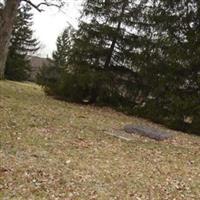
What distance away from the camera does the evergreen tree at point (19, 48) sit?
34812mm

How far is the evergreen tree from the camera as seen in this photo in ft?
114

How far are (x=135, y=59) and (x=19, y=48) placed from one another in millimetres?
19020

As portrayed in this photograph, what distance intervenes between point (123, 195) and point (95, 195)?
491 mm

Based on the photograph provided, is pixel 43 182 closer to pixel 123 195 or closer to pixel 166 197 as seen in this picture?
pixel 123 195

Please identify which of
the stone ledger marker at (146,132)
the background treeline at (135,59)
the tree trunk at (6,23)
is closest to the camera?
the stone ledger marker at (146,132)

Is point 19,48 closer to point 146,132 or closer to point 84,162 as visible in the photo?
point 146,132

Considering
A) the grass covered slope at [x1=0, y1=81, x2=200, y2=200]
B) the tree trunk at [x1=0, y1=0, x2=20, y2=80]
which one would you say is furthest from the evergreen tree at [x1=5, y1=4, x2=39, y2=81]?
the grass covered slope at [x1=0, y1=81, x2=200, y2=200]

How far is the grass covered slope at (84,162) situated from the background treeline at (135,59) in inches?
160

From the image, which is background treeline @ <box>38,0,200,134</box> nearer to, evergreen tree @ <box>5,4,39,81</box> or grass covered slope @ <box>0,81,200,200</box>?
grass covered slope @ <box>0,81,200,200</box>

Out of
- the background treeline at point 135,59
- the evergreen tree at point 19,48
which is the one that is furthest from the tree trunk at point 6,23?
the evergreen tree at point 19,48

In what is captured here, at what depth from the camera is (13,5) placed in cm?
1480

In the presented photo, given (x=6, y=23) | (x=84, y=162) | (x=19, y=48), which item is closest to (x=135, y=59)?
(x=6, y=23)

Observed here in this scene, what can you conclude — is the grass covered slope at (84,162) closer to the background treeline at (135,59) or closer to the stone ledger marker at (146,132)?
the stone ledger marker at (146,132)

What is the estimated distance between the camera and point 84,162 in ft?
28.7
